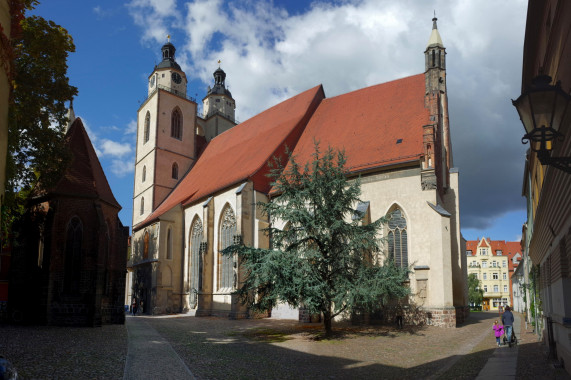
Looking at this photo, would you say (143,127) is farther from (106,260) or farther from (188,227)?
(106,260)

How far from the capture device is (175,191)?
115 feet

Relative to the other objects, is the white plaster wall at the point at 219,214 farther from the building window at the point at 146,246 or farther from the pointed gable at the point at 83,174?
the building window at the point at 146,246

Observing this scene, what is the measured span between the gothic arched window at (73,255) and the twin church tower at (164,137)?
15916 mm

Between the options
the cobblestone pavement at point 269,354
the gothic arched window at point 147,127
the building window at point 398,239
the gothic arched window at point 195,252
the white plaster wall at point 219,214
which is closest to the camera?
the cobblestone pavement at point 269,354

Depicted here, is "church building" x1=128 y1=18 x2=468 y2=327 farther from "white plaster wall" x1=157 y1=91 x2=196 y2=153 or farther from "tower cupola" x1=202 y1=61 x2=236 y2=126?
"tower cupola" x1=202 y1=61 x2=236 y2=126

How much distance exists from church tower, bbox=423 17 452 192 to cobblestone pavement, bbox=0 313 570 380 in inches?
300

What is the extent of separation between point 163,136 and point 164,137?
109mm

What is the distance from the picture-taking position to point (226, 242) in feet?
85.3

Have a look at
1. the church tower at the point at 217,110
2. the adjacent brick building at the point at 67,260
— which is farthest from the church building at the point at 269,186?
the adjacent brick building at the point at 67,260

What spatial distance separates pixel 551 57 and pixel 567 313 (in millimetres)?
4161

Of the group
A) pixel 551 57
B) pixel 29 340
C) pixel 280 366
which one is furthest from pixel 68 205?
pixel 551 57

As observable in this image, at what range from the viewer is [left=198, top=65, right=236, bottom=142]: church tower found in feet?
141

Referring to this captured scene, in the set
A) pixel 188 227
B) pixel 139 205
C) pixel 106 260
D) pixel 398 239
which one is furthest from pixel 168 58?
pixel 398 239

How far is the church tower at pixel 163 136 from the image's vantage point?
3612 centimetres
